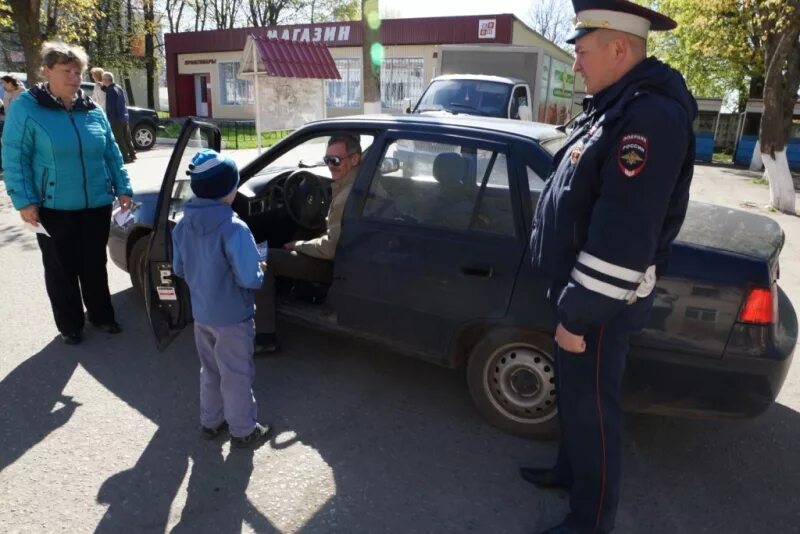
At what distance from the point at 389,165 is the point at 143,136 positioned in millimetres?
14079

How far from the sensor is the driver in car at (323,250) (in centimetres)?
338

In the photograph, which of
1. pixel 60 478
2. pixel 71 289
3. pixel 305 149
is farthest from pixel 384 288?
pixel 71 289

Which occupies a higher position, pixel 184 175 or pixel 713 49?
pixel 713 49

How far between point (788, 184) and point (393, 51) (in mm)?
18864

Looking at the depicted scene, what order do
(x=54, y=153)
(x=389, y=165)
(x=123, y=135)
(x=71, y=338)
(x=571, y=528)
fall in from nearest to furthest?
(x=571, y=528)
(x=389, y=165)
(x=54, y=153)
(x=71, y=338)
(x=123, y=135)

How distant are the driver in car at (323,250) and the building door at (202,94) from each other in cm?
3098

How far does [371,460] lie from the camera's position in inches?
112

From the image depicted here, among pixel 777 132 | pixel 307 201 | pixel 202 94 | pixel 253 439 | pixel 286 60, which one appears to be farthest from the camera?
pixel 202 94

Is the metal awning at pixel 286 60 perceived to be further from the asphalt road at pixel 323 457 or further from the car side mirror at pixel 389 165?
the car side mirror at pixel 389 165

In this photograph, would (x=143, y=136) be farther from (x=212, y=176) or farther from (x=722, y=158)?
(x=722, y=158)

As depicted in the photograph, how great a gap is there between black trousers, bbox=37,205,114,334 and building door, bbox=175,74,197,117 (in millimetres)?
30656

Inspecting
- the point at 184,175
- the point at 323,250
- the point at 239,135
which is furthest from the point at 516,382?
the point at 239,135

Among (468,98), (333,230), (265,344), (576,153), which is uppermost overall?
(468,98)

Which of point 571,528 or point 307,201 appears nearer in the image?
point 571,528
